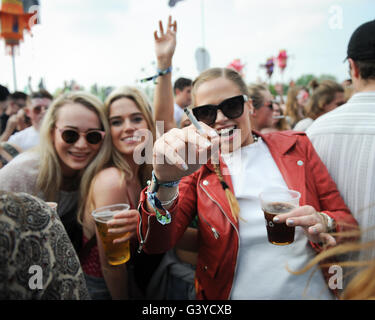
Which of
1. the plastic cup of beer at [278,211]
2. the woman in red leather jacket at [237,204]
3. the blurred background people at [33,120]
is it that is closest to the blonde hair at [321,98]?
the woman in red leather jacket at [237,204]

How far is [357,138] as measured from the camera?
5.24 feet

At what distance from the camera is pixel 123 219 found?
1494 millimetres

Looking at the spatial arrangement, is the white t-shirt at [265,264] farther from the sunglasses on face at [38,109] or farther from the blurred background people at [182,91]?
the blurred background people at [182,91]

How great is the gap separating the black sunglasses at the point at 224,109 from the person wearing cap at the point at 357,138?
2.25 ft

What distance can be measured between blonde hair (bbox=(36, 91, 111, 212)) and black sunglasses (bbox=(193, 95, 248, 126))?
85cm

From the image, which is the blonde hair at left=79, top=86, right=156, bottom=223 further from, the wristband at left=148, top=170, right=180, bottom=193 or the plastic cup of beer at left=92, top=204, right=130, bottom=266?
the wristband at left=148, top=170, right=180, bottom=193

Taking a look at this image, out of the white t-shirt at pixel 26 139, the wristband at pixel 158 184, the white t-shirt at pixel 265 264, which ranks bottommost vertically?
the white t-shirt at pixel 265 264

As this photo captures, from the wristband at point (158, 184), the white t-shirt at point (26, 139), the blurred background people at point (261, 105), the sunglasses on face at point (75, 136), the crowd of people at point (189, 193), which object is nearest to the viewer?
the crowd of people at point (189, 193)

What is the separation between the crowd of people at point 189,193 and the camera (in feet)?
2.91

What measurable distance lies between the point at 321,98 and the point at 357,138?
2.54 metres

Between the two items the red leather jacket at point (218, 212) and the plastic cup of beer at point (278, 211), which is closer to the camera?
the plastic cup of beer at point (278, 211)

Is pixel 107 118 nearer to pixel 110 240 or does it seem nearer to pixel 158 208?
pixel 110 240

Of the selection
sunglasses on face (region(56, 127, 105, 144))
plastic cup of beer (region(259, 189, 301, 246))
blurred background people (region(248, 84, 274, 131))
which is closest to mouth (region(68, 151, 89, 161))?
sunglasses on face (region(56, 127, 105, 144))

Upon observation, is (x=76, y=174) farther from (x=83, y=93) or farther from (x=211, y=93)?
(x=211, y=93)
